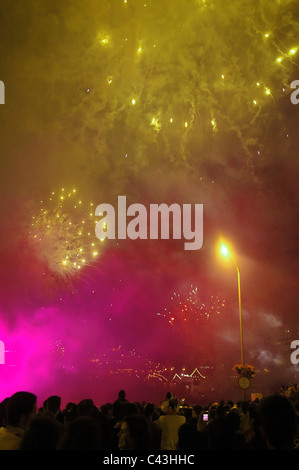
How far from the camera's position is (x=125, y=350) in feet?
193

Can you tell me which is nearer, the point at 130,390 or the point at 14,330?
the point at 14,330

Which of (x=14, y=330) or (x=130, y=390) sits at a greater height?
(x=14, y=330)

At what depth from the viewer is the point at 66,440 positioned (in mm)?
3104

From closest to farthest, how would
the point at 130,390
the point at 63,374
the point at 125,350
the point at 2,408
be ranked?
1. the point at 2,408
2. the point at 63,374
3. the point at 130,390
4. the point at 125,350

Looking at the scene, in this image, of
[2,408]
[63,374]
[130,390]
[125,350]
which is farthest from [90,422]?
[125,350]

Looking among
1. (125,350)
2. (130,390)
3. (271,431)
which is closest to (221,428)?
(271,431)

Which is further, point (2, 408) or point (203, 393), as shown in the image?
point (203, 393)

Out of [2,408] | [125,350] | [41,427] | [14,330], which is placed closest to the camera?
[41,427]

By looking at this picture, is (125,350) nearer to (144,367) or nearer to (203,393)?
(144,367)

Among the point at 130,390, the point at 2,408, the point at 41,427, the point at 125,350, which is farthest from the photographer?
the point at 125,350
